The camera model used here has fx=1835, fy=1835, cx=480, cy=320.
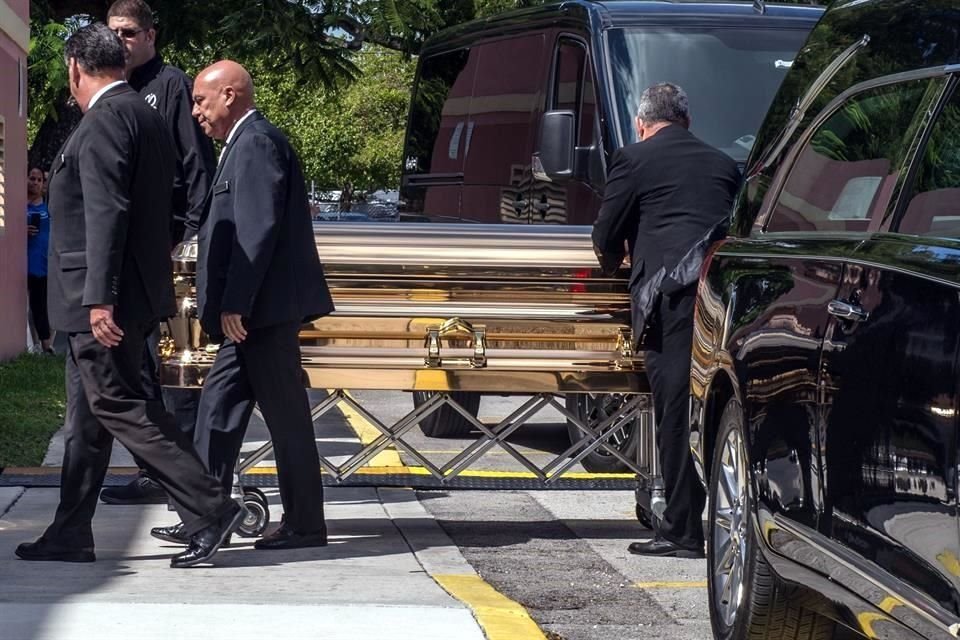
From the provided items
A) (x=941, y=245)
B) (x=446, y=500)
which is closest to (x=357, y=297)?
(x=446, y=500)

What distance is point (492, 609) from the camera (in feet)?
19.3

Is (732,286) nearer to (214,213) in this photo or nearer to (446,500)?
(214,213)

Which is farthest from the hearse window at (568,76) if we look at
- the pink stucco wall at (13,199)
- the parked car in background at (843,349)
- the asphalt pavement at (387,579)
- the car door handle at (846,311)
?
the pink stucco wall at (13,199)

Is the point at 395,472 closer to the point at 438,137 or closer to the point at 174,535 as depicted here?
the point at 174,535

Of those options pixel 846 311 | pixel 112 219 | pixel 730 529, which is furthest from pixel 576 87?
pixel 846 311

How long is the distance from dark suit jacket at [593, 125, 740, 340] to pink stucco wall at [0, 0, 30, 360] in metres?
9.72

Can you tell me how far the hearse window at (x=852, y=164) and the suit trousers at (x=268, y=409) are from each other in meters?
2.18

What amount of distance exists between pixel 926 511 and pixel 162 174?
12.0 ft

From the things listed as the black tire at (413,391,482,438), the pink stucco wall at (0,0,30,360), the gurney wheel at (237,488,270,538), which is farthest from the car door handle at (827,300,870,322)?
the pink stucco wall at (0,0,30,360)

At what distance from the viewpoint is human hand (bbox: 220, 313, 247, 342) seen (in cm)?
670

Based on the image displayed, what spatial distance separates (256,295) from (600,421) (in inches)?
73.7

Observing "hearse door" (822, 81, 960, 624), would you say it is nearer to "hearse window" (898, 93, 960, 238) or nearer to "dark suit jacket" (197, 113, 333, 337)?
"hearse window" (898, 93, 960, 238)

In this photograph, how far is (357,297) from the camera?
287 inches

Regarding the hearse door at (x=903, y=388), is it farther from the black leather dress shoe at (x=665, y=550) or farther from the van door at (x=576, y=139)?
the van door at (x=576, y=139)
